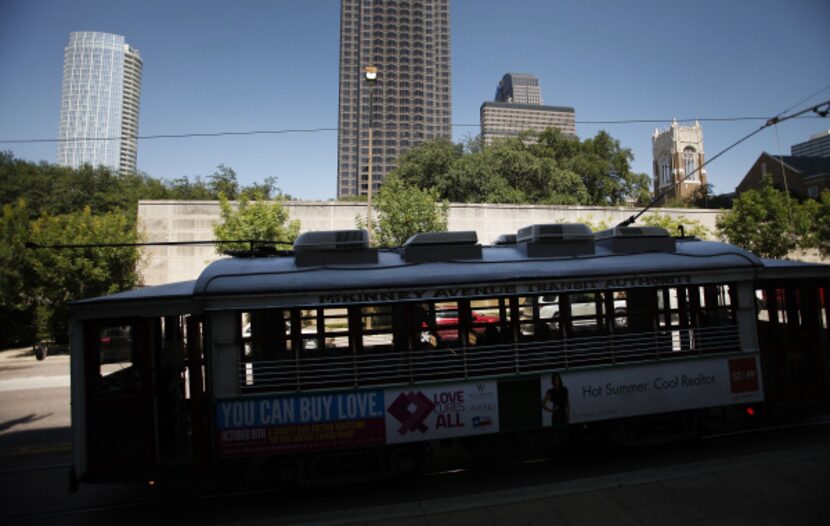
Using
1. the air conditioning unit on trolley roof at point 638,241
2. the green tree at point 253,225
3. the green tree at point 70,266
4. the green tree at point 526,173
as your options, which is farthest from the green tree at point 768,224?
the green tree at point 70,266

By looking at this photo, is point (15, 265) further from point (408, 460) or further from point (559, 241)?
point (559, 241)

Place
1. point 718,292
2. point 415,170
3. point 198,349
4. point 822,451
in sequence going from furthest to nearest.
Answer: point 415,170 < point 718,292 < point 822,451 < point 198,349

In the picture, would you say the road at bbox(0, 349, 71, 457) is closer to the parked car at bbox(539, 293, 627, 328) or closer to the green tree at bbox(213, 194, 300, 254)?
the green tree at bbox(213, 194, 300, 254)

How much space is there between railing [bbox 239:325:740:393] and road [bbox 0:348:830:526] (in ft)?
5.19

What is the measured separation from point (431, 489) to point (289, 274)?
3.72m

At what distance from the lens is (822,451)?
24.3 ft

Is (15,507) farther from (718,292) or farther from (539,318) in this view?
(718,292)

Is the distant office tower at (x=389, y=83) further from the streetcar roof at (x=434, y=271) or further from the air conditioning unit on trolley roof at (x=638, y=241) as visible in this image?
the streetcar roof at (x=434, y=271)

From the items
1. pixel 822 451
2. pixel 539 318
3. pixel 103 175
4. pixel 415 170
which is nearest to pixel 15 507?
pixel 539 318

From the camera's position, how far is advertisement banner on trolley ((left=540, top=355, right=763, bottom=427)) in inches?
282

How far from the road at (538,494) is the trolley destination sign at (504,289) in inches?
106

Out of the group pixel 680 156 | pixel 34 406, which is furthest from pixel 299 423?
pixel 680 156

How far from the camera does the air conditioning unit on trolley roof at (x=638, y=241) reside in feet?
27.0

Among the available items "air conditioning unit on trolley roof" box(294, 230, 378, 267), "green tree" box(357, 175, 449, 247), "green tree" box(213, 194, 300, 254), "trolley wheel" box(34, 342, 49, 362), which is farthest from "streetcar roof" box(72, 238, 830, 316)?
"trolley wheel" box(34, 342, 49, 362)
